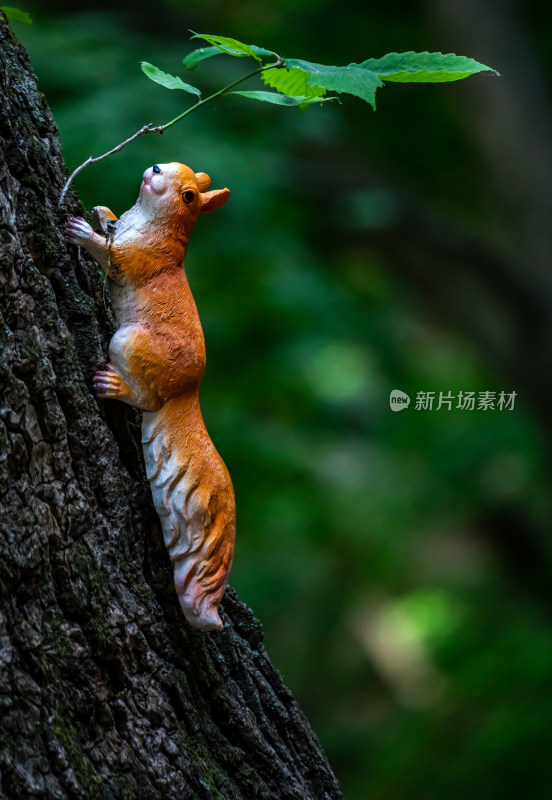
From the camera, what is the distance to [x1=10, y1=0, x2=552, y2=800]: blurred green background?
3.72 meters

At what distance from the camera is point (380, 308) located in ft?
21.6

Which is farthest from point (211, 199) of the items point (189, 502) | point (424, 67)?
point (189, 502)

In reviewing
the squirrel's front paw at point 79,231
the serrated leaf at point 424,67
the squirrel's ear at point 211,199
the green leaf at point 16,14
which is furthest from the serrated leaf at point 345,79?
the green leaf at point 16,14

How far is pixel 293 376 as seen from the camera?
4.53 m

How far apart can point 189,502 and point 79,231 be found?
54 centimetres

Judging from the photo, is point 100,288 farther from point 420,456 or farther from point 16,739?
point 420,456

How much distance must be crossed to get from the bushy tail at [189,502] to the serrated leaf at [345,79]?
61 cm

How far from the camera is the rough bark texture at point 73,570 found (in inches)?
50.5

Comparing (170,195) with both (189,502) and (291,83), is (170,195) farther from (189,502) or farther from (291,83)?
(189,502)

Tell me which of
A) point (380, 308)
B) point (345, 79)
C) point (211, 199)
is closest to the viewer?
point (345, 79)

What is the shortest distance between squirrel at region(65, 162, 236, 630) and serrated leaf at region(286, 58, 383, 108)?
0.95 feet

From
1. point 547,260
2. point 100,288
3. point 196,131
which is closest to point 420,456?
point 547,260

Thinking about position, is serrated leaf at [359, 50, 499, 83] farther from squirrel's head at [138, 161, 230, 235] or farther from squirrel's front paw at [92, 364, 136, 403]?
squirrel's front paw at [92, 364, 136, 403]

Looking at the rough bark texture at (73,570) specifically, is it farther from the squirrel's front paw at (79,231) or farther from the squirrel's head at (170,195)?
the squirrel's head at (170,195)
